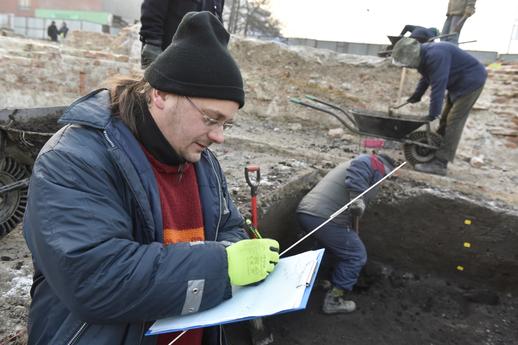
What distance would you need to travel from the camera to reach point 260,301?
1189mm

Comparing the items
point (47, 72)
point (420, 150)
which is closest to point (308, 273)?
point (420, 150)

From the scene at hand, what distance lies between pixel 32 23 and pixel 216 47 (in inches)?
1209

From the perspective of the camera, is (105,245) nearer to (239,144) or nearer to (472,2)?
Answer: (239,144)

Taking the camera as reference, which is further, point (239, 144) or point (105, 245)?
point (239, 144)

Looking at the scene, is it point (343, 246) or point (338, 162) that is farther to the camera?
point (338, 162)

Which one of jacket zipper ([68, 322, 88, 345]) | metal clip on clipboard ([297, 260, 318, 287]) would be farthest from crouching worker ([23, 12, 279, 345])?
metal clip on clipboard ([297, 260, 318, 287])

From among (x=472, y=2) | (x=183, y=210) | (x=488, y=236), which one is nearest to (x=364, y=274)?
(x=488, y=236)

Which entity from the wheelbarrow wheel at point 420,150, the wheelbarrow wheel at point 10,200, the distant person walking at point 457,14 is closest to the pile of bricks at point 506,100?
the distant person walking at point 457,14

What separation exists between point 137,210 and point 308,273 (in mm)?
711

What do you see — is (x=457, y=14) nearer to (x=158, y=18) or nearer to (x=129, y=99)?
(x=158, y=18)

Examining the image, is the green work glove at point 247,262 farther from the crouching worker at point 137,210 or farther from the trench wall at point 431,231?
the trench wall at point 431,231

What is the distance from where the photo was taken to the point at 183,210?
136 cm

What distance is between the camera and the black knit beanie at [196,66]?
1140mm

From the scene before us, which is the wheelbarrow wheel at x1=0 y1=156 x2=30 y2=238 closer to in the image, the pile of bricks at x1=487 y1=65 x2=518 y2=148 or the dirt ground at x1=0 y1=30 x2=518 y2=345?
the dirt ground at x1=0 y1=30 x2=518 y2=345
